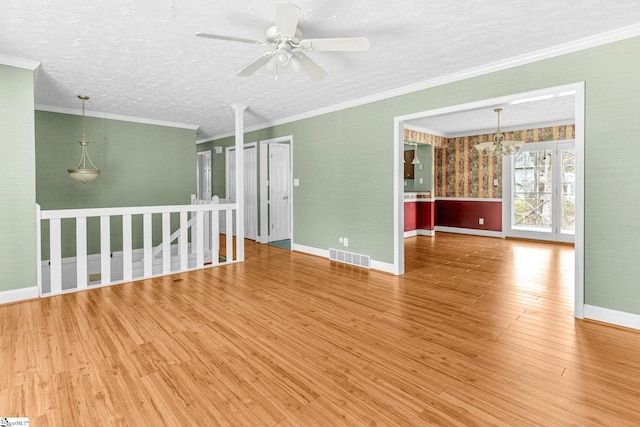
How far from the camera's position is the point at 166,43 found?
2.98 meters

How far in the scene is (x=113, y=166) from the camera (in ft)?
19.6

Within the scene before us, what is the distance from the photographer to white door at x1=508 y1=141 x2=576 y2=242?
22.4 ft

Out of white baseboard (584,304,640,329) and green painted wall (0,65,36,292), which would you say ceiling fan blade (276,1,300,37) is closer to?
green painted wall (0,65,36,292)

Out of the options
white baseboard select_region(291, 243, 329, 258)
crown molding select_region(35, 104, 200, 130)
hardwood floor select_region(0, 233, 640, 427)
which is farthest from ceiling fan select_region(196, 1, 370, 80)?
crown molding select_region(35, 104, 200, 130)

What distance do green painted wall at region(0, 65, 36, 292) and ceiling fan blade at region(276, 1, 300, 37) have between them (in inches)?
119

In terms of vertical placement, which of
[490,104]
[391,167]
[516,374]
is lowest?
[516,374]

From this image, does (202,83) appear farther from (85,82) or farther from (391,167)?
(391,167)

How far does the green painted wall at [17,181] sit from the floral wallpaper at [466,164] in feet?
20.5

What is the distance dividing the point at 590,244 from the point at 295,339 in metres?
2.74

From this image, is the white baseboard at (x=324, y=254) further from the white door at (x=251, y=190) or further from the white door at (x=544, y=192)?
the white door at (x=544, y=192)

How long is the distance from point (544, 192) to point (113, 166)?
8.67 metres

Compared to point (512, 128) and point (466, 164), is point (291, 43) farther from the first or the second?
point (466, 164)

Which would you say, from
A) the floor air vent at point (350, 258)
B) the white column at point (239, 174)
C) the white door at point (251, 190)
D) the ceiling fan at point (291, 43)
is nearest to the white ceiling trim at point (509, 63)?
the white column at point (239, 174)

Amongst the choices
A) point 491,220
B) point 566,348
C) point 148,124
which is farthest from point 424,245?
point 148,124
